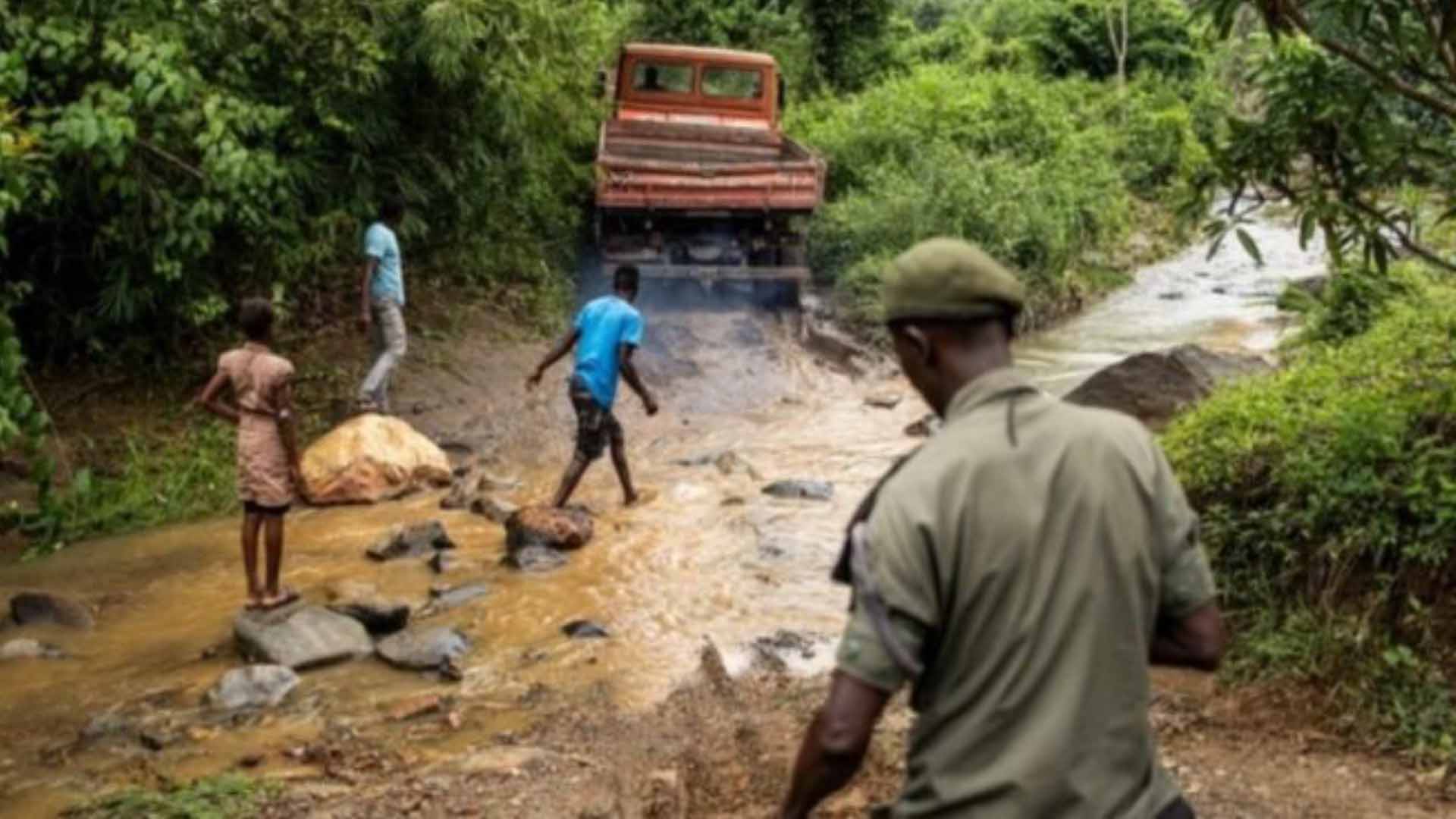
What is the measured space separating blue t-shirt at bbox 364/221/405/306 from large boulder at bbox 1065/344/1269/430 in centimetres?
501

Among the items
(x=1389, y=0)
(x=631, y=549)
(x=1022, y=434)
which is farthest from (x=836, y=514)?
(x=1022, y=434)

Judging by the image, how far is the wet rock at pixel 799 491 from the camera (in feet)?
31.3

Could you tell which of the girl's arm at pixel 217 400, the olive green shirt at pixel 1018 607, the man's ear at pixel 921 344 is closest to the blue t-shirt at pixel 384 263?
the girl's arm at pixel 217 400

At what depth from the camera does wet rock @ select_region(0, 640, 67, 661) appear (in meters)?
6.64

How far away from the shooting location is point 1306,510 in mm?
5598

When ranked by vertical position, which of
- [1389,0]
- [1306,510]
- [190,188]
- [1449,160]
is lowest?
[1306,510]

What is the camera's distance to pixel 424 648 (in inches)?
254

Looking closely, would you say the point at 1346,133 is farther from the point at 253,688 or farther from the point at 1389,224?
the point at 253,688

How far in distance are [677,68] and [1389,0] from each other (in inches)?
464

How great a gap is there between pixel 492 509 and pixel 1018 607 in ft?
23.9

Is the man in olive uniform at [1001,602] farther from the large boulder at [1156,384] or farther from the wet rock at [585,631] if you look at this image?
the large boulder at [1156,384]

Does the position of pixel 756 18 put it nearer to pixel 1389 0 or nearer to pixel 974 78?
pixel 974 78

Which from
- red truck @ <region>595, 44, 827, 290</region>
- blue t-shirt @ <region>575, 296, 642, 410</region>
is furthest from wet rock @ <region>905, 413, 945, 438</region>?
blue t-shirt @ <region>575, 296, 642, 410</region>

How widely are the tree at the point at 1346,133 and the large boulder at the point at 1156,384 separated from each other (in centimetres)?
429
